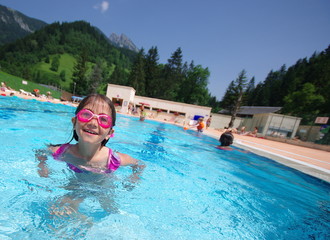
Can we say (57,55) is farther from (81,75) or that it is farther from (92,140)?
(92,140)

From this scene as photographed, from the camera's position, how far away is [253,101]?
64.1 m

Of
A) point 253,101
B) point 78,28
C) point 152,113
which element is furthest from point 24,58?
point 253,101

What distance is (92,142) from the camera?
2.01 meters

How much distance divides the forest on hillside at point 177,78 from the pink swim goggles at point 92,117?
2839cm

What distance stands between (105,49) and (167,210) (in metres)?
133

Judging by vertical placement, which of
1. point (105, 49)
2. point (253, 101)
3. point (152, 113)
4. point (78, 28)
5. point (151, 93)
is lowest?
point (152, 113)

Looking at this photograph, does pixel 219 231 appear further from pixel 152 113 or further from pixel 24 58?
pixel 24 58

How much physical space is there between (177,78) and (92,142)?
180 ft

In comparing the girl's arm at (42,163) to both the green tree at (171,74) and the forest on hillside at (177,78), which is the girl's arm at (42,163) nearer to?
the forest on hillside at (177,78)

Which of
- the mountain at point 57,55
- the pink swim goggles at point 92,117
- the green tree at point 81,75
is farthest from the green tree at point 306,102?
the mountain at point 57,55

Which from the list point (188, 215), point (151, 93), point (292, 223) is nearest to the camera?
point (188, 215)

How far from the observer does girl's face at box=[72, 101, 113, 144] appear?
75.7 inches

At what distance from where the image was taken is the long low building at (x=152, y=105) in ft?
97.8

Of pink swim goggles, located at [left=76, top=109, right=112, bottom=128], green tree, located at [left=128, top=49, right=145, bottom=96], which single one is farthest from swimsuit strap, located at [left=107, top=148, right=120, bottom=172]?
green tree, located at [left=128, top=49, right=145, bottom=96]
